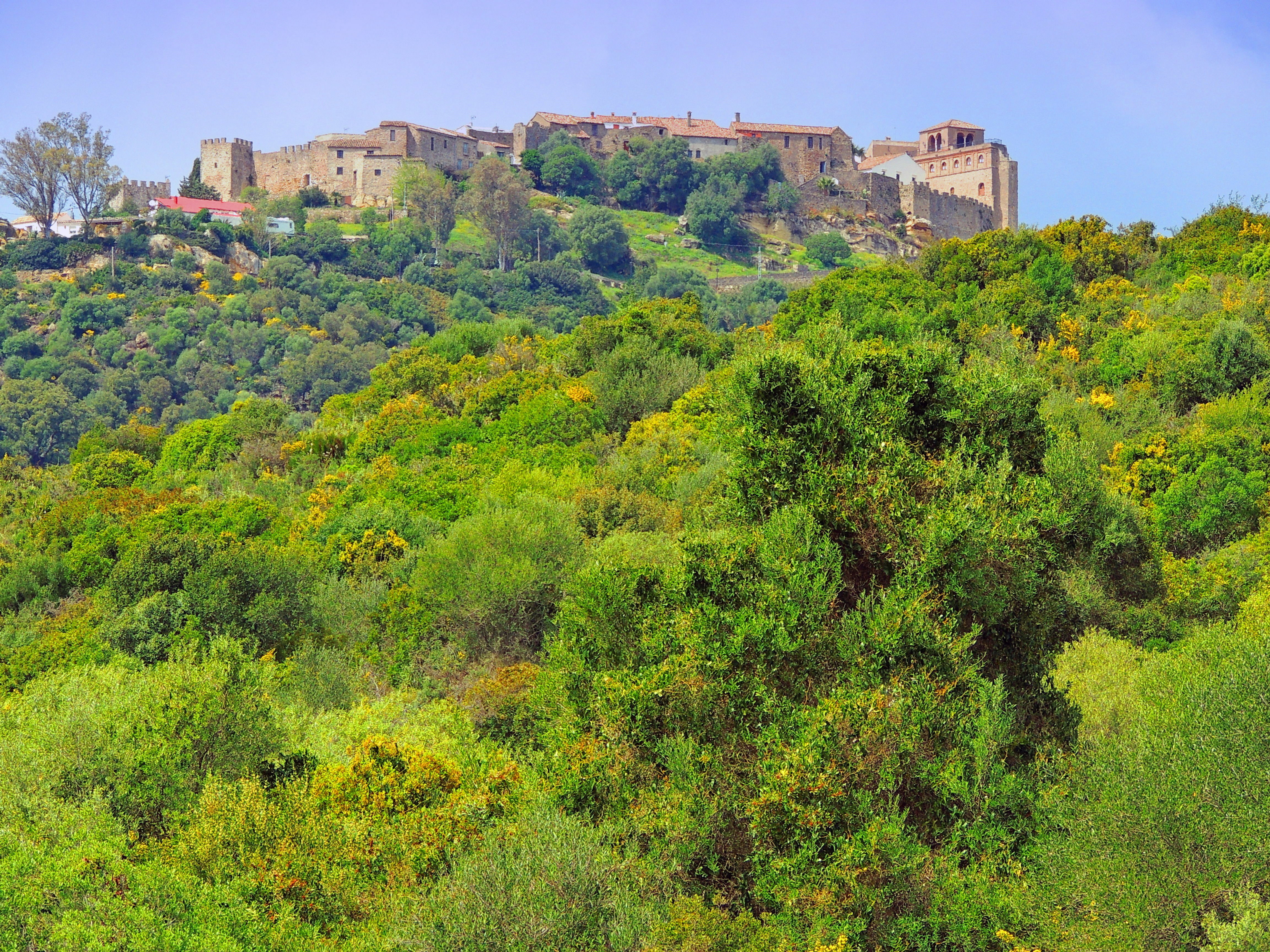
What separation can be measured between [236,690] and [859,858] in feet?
25.0

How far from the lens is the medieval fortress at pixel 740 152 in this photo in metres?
86.7

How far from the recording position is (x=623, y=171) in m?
92.2

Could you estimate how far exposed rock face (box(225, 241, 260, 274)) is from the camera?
81500 millimetres

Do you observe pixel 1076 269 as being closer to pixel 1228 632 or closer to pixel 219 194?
pixel 1228 632

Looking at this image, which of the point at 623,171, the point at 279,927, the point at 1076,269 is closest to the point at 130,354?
the point at 623,171

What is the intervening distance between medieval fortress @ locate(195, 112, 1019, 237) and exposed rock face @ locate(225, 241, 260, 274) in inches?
385

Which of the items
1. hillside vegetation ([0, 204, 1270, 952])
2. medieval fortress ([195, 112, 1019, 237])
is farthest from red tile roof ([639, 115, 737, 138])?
hillside vegetation ([0, 204, 1270, 952])

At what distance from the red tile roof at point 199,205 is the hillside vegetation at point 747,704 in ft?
219

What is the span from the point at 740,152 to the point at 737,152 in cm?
31

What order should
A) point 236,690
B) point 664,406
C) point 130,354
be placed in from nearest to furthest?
1. point 236,690
2. point 664,406
3. point 130,354

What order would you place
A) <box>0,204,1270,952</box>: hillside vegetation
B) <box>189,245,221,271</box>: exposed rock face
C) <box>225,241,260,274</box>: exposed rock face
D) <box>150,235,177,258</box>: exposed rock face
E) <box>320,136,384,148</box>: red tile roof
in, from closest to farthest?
<box>0,204,1270,952</box>: hillside vegetation < <box>189,245,221,271</box>: exposed rock face < <box>150,235,177,258</box>: exposed rock face < <box>225,241,260,274</box>: exposed rock face < <box>320,136,384,148</box>: red tile roof

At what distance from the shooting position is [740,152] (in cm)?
9344

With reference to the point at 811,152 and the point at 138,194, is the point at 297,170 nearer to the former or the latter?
the point at 138,194

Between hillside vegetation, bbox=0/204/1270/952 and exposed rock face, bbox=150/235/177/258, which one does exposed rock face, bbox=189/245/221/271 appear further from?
hillside vegetation, bbox=0/204/1270/952
